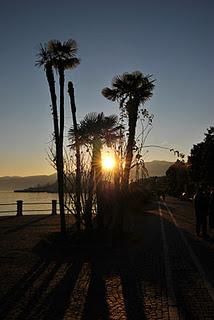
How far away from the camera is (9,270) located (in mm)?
10562

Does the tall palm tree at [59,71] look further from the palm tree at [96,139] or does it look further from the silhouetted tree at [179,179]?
the silhouetted tree at [179,179]

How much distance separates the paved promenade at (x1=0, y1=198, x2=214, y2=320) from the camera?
22.9 feet

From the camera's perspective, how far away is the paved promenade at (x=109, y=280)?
22.9 feet

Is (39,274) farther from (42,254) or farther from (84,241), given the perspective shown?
(84,241)

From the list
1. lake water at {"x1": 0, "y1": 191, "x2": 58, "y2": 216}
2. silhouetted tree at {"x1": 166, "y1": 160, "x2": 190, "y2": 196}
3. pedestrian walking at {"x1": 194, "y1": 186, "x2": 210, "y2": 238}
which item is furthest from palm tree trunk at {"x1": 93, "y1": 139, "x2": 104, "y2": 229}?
silhouetted tree at {"x1": 166, "y1": 160, "x2": 190, "y2": 196}

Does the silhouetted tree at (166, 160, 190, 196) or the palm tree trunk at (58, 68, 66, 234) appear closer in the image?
the palm tree trunk at (58, 68, 66, 234)

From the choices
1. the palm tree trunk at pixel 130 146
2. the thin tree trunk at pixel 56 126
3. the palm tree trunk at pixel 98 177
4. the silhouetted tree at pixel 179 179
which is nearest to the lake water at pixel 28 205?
the palm tree trunk at pixel 98 177

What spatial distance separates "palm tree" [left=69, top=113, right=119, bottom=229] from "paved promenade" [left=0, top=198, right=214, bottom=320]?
296 cm

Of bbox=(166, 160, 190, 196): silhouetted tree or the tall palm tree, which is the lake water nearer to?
the tall palm tree

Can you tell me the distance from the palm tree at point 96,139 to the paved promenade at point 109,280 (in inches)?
117

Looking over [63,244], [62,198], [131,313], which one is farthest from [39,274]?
[62,198]

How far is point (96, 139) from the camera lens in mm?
17859

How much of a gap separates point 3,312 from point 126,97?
12091mm

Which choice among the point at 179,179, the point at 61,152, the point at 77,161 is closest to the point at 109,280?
the point at 61,152
